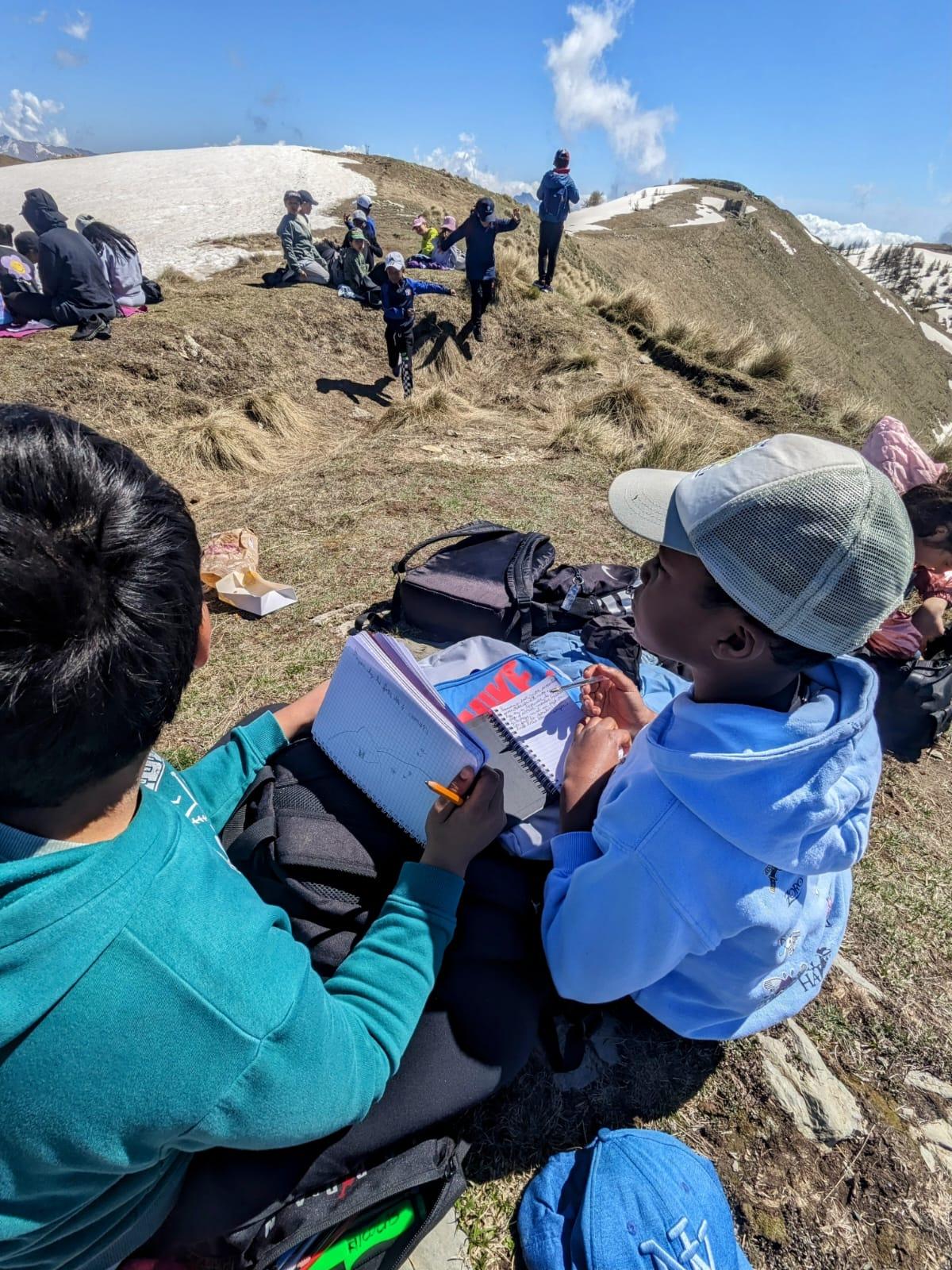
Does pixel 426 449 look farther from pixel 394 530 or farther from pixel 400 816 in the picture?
pixel 400 816

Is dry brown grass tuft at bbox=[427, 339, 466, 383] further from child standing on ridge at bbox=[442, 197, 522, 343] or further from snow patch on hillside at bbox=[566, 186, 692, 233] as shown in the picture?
snow patch on hillside at bbox=[566, 186, 692, 233]

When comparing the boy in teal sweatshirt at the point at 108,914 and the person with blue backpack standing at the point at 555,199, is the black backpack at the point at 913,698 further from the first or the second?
the person with blue backpack standing at the point at 555,199

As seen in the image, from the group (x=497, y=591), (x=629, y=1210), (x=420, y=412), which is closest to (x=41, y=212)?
(x=420, y=412)

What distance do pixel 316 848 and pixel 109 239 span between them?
10.3 m

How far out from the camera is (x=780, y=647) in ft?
3.85

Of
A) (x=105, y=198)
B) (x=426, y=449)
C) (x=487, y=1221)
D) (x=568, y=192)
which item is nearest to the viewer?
(x=487, y=1221)

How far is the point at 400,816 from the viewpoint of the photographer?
5.38 ft

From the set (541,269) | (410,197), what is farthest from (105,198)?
(541,269)

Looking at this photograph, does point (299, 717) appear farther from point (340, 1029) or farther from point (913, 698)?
point (913, 698)

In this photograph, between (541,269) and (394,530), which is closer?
(394,530)

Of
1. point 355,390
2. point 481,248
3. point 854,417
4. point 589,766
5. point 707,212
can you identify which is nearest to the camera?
point 589,766

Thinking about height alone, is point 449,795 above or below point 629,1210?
above

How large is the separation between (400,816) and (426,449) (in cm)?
525

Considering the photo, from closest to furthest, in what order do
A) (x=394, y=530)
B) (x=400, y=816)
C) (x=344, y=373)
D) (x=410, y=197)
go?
(x=400, y=816) → (x=394, y=530) → (x=344, y=373) → (x=410, y=197)
